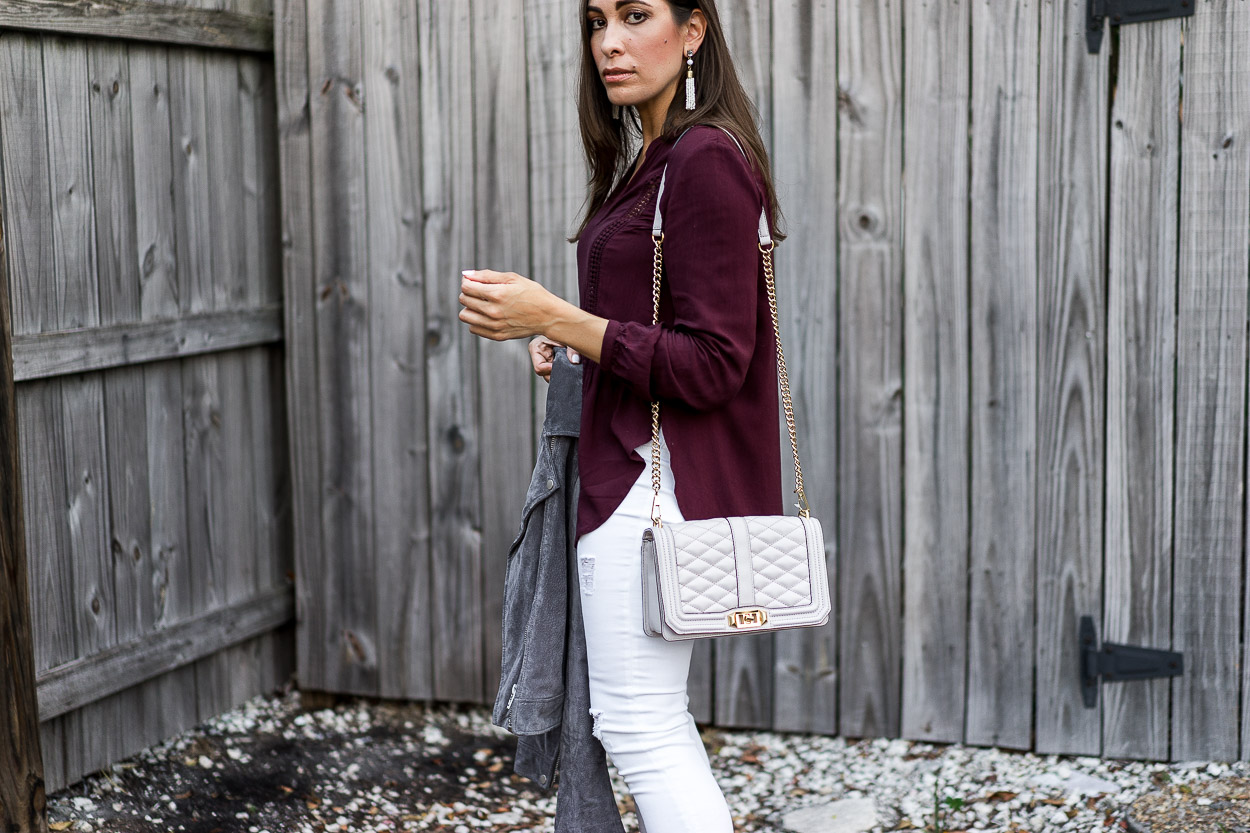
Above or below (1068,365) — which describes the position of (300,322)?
above

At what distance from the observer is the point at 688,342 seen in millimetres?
1907

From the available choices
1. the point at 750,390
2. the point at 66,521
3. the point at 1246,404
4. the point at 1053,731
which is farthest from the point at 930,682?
the point at 66,521

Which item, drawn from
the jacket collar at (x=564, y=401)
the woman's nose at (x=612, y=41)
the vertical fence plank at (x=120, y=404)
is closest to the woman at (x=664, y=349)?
the woman's nose at (x=612, y=41)

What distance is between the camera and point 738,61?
3301 mm

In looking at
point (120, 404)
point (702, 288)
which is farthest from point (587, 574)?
point (120, 404)

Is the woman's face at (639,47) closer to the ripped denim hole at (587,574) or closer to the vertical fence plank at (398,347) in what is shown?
the ripped denim hole at (587,574)

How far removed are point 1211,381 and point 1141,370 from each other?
16 centimetres

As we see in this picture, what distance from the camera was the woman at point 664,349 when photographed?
1.91 metres

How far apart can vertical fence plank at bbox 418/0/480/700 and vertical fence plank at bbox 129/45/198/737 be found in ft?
2.25

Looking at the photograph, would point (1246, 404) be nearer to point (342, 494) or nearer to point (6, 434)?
point (342, 494)

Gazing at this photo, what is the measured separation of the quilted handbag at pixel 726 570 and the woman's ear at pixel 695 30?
0.24m

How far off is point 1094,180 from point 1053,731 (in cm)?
143

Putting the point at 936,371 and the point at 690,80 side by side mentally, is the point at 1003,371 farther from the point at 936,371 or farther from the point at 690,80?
the point at 690,80

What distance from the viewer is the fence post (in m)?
2.62
